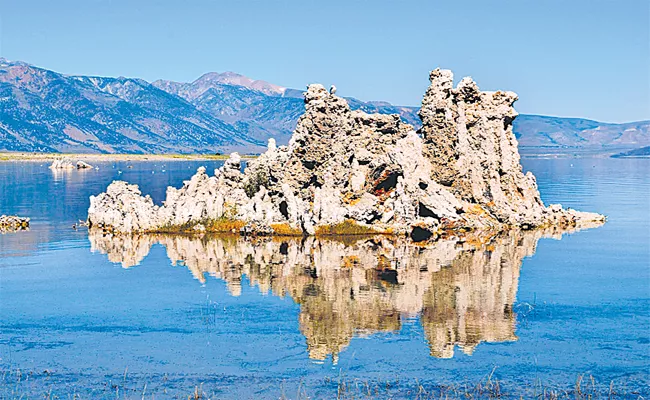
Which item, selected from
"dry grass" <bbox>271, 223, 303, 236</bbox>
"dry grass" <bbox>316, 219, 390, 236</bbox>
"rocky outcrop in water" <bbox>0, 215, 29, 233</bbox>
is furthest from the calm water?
"rocky outcrop in water" <bbox>0, 215, 29, 233</bbox>

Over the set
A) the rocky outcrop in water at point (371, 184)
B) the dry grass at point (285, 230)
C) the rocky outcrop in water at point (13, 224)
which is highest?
the rocky outcrop in water at point (371, 184)

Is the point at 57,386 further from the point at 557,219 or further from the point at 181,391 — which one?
the point at 557,219

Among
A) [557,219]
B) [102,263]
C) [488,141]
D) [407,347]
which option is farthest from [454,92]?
[407,347]

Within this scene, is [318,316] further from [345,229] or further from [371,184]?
[371,184]

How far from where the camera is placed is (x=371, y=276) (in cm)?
4738

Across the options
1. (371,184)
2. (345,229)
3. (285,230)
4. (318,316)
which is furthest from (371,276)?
(371,184)

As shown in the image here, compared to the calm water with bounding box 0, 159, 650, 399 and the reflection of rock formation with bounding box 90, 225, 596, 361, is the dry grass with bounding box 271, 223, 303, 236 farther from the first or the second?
the calm water with bounding box 0, 159, 650, 399

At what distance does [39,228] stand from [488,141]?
113ft

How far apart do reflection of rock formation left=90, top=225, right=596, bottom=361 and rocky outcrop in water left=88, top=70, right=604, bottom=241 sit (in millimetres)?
2134

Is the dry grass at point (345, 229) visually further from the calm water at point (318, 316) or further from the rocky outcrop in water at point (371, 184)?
the calm water at point (318, 316)

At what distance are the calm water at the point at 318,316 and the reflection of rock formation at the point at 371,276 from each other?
0.15 metres

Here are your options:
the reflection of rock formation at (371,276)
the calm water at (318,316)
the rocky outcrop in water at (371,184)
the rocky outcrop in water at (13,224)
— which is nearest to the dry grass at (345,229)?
the rocky outcrop in water at (371,184)

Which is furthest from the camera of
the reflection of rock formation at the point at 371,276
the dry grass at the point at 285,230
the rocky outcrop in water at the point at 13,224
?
the rocky outcrop in water at the point at 13,224

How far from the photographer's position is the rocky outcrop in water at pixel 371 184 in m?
63.1
